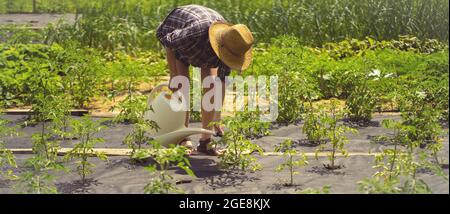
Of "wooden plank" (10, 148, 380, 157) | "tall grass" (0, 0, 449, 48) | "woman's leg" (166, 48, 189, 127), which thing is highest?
"tall grass" (0, 0, 449, 48)

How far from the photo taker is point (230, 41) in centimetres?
502

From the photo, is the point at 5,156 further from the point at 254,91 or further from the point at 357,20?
the point at 357,20

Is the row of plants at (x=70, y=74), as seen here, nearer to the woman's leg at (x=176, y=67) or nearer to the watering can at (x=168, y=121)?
the woman's leg at (x=176, y=67)

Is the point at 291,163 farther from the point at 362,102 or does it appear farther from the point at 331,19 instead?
the point at 331,19

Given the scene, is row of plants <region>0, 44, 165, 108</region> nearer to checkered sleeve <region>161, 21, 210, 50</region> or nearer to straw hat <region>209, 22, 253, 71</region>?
checkered sleeve <region>161, 21, 210, 50</region>

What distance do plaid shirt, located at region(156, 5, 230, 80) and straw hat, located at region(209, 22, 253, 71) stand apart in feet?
0.25

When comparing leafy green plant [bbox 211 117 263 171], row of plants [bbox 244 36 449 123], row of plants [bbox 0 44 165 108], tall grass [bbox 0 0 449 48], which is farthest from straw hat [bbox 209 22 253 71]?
tall grass [bbox 0 0 449 48]

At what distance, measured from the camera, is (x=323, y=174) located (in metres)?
4.72

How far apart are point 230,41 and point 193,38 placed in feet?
0.79

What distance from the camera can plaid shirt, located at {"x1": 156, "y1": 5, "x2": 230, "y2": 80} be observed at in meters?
5.09

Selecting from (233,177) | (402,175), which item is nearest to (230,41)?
(233,177)
